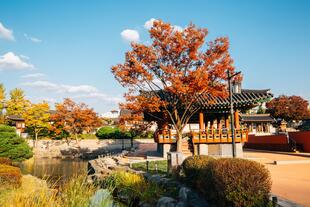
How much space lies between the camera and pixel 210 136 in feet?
68.2

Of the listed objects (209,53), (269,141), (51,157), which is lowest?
(51,157)

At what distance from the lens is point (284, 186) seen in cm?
984

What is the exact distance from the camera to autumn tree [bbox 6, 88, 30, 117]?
39684 mm

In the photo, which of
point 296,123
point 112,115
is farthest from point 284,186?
point 112,115

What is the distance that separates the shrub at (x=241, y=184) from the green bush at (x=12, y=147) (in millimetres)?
19939

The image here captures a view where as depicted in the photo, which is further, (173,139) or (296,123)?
(296,123)

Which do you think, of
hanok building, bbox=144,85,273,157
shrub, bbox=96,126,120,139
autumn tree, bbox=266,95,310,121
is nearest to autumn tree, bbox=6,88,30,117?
shrub, bbox=96,126,120,139

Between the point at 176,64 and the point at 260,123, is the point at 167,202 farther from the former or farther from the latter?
the point at 260,123

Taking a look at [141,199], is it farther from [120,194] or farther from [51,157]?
[51,157]

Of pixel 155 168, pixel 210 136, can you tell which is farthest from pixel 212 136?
pixel 155 168

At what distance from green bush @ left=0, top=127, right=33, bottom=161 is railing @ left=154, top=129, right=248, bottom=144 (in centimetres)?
1141

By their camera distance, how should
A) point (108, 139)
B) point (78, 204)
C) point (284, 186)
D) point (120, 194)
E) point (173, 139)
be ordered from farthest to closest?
point (108, 139), point (173, 139), point (120, 194), point (284, 186), point (78, 204)

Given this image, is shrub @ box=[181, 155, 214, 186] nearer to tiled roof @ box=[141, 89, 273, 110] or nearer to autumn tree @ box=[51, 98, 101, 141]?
tiled roof @ box=[141, 89, 273, 110]

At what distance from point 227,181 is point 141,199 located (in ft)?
15.9
